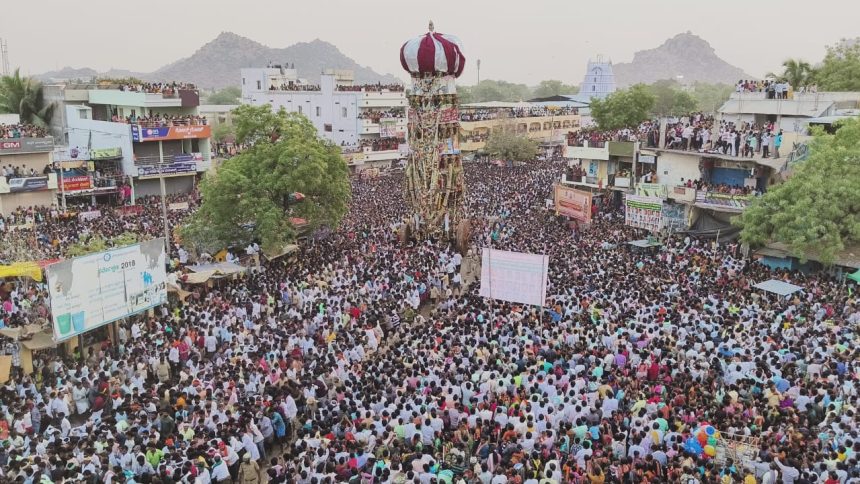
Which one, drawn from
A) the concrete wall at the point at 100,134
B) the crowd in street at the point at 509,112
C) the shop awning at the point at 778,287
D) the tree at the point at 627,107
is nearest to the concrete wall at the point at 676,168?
the shop awning at the point at 778,287

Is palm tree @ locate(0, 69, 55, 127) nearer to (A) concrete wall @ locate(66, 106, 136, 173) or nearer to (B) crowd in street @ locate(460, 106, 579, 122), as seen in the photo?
(A) concrete wall @ locate(66, 106, 136, 173)

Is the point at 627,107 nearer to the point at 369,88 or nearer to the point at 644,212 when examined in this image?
the point at 644,212

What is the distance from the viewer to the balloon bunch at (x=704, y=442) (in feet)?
32.2

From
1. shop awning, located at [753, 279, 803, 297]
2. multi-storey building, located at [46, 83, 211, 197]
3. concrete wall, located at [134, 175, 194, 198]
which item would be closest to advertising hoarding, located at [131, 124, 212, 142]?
multi-storey building, located at [46, 83, 211, 197]

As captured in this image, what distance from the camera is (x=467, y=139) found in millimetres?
55531

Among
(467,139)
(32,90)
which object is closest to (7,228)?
(32,90)

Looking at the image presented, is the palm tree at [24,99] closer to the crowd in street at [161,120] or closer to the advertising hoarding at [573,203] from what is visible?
the crowd in street at [161,120]

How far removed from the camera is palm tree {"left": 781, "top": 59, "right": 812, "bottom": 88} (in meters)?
38.1

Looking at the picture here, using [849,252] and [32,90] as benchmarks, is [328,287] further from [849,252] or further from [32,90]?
[32,90]

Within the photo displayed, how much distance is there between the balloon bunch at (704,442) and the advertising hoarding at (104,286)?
11521mm

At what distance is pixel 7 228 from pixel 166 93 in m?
14.1

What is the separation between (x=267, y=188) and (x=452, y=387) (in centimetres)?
1333

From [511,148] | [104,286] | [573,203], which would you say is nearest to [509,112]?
[511,148]

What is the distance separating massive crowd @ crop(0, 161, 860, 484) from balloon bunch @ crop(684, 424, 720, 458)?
1.3 inches
